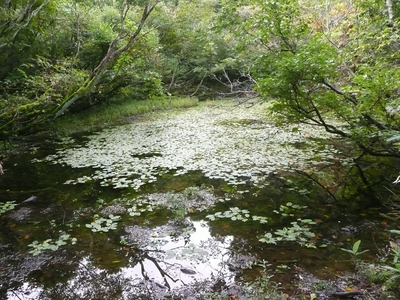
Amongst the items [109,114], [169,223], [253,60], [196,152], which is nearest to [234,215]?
[169,223]

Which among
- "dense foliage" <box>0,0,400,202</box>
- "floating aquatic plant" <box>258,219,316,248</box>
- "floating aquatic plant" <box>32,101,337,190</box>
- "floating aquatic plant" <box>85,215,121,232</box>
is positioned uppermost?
"dense foliage" <box>0,0,400,202</box>

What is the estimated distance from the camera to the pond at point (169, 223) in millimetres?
2979

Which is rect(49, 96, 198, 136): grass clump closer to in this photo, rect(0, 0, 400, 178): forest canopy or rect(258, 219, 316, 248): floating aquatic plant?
rect(0, 0, 400, 178): forest canopy

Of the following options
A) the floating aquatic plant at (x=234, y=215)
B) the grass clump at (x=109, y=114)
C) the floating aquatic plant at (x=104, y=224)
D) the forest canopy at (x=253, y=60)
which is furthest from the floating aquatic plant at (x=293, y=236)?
the grass clump at (x=109, y=114)

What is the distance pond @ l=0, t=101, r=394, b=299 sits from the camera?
2.98 metres

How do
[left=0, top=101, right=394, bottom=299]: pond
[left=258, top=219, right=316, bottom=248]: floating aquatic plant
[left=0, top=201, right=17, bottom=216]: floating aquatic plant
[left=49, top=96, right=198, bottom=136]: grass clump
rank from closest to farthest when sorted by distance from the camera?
[left=0, top=101, right=394, bottom=299]: pond, [left=258, top=219, right=316, bottom=248]: floating aquatic plant, [left=0, top=201, right=17, bottom=216]: floating aquatic plant, [left=49, top=96, right=198, bottom=136]: grass clump

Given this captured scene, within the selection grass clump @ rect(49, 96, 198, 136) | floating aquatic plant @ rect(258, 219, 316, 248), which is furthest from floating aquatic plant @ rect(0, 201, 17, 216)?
grass clump @ rect(49, 96, 198, 136)

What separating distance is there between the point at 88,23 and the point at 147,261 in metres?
9.27

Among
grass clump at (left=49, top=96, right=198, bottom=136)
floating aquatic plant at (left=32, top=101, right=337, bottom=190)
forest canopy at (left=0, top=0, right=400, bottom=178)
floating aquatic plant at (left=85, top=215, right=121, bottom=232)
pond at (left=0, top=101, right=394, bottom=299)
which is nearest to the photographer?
pond at (left=0, top=101, right=394, bottom=299)

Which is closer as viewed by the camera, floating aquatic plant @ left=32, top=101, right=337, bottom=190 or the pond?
the pond

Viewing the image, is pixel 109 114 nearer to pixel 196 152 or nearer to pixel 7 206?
pixel 196 152

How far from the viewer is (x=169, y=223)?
161 inches

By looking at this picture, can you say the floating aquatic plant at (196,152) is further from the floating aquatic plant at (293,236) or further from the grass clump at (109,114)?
the floating aquatic plant at (293,236)

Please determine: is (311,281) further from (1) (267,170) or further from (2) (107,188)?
(2) (107,188)
